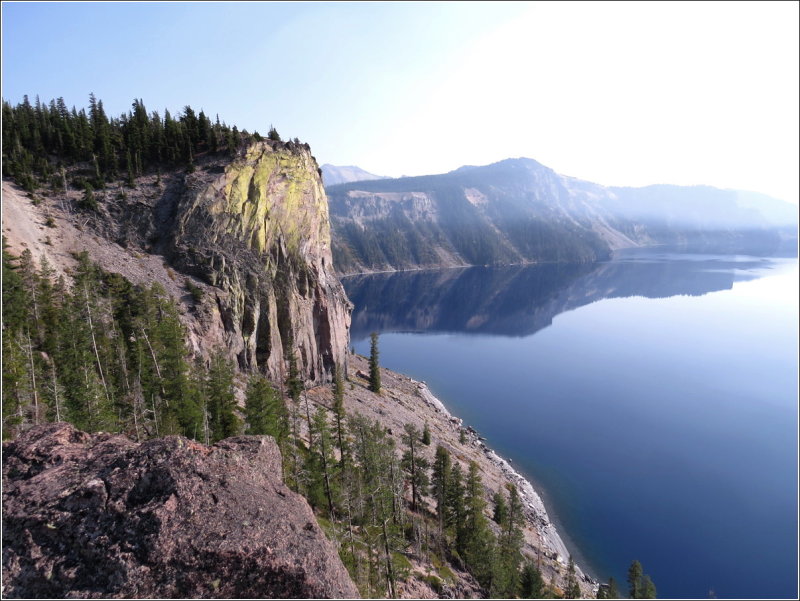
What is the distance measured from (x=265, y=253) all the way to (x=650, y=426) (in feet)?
262

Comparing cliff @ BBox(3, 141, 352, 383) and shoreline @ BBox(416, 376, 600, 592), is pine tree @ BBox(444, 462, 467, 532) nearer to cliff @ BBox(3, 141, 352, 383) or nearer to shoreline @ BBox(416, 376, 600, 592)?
shoreline @ BBox(416, 376, 600, 592)

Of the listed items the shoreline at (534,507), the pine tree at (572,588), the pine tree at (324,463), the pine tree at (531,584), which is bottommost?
the shoreline at (534,507)

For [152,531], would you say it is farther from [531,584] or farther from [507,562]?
[507,562]

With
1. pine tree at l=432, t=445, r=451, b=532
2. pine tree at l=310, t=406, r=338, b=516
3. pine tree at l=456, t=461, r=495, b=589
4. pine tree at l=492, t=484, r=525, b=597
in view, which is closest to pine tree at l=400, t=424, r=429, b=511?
pine tree at l=432, t=445, r=451, b=532

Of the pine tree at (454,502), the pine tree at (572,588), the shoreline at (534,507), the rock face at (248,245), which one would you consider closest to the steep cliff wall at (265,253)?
the rock face at (248,245)

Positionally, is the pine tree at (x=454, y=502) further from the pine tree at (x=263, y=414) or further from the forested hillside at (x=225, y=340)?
the pine tree at (x=263, y=414)

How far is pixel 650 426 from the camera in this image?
79.8 m

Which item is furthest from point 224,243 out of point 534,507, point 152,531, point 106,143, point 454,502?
point 534,507

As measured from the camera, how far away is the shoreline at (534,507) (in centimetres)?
4738

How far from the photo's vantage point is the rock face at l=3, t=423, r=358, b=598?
501 inches

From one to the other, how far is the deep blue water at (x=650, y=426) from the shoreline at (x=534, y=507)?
1.79 meters

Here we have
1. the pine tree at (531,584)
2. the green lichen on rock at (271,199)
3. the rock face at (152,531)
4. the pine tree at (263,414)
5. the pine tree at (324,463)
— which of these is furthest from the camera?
the green lichen on rock at (271,199)

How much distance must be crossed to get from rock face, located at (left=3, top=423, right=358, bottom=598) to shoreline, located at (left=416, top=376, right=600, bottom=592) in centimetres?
4338

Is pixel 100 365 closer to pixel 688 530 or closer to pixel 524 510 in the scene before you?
pixel 524 510
